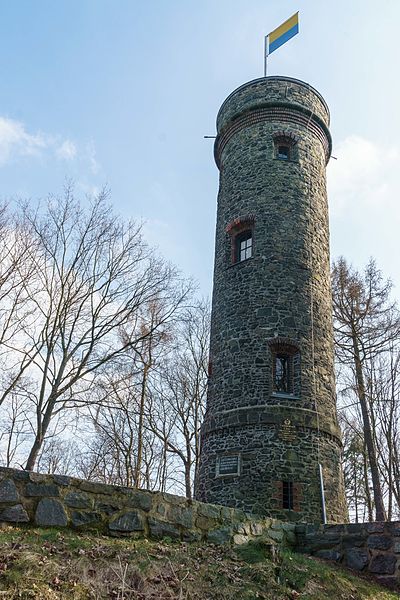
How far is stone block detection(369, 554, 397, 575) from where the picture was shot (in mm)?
7488

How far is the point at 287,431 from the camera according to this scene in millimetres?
12195

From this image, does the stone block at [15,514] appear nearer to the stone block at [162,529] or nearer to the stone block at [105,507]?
the stone block at [105,507]

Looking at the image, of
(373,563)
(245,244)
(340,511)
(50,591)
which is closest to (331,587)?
(373,563)

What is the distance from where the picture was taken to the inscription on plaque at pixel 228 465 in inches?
476

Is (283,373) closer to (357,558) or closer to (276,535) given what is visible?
(276,535)

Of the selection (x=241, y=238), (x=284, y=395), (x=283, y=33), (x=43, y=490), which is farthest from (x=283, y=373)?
(x=283, y=33)

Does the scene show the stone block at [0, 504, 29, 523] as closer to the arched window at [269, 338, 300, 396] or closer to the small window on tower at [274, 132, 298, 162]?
the arched window at [269, 338, 300, 396]

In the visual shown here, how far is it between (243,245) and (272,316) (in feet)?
8.96

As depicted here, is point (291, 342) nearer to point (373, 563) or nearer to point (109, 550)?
point (373, 563)

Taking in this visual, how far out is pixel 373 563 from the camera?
7.65 metres

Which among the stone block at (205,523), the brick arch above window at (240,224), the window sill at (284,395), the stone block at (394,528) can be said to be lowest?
the stone block at (205,523)

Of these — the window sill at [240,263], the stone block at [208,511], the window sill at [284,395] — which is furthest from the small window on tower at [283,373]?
the stone block at [208,511]

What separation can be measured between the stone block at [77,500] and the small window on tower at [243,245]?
377 inches

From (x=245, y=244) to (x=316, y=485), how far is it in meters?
6.73
